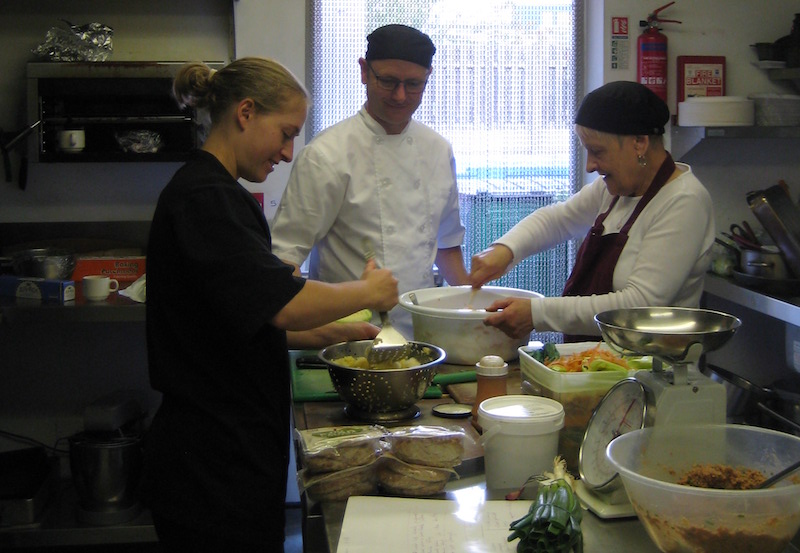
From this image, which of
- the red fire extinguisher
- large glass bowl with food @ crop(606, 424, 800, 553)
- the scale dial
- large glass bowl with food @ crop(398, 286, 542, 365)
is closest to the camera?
large glass bowl with food @ crop(606, 424, 800, 553)

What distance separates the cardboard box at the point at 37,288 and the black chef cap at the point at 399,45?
4.82ft

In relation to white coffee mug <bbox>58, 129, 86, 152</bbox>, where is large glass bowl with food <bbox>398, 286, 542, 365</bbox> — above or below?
below

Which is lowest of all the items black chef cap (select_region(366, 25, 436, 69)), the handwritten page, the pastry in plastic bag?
the handwritten page

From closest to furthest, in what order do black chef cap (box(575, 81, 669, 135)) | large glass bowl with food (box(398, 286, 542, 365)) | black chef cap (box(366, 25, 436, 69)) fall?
large glass bowl with food (box(398, 286, 542, 365)) < black chef cap (box(575, 81, 669, 135)) < black chef cap (box(366, 25, 436, 69))

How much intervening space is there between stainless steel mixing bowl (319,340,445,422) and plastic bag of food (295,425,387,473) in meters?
0.24

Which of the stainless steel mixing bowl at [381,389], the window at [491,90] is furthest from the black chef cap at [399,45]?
the window at [491,90]

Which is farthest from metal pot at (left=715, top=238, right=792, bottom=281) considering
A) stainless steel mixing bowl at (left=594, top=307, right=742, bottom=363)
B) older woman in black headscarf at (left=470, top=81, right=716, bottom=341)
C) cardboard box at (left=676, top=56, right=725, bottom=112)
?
stainless steel mixing bowl at (left=594, top=307, right=742, bottom=363)

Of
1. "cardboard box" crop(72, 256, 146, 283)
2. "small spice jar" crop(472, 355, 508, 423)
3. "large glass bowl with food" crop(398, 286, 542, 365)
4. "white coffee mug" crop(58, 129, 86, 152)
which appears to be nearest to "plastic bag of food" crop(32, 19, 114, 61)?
"white coffee mug" crop(58, 129, 86, 152)

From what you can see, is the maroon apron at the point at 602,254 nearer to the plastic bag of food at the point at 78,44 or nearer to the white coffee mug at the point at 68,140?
the white coffee mug at the point at 68,140

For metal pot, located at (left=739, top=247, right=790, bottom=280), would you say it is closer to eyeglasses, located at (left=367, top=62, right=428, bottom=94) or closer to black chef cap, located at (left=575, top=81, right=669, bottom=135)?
black chef cap, located at (left=575, top=81, right=669, bottom=135)

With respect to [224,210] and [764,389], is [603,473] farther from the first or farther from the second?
[764,389]

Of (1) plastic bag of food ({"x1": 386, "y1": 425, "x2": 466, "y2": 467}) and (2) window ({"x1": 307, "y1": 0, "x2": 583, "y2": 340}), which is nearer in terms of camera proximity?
(1) plastic bag of food ({"x1": 386, "y1": 425, "x2": 466, "y2": 467})

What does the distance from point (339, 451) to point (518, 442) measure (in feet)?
0.97

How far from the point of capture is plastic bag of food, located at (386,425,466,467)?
1354 millimetres
